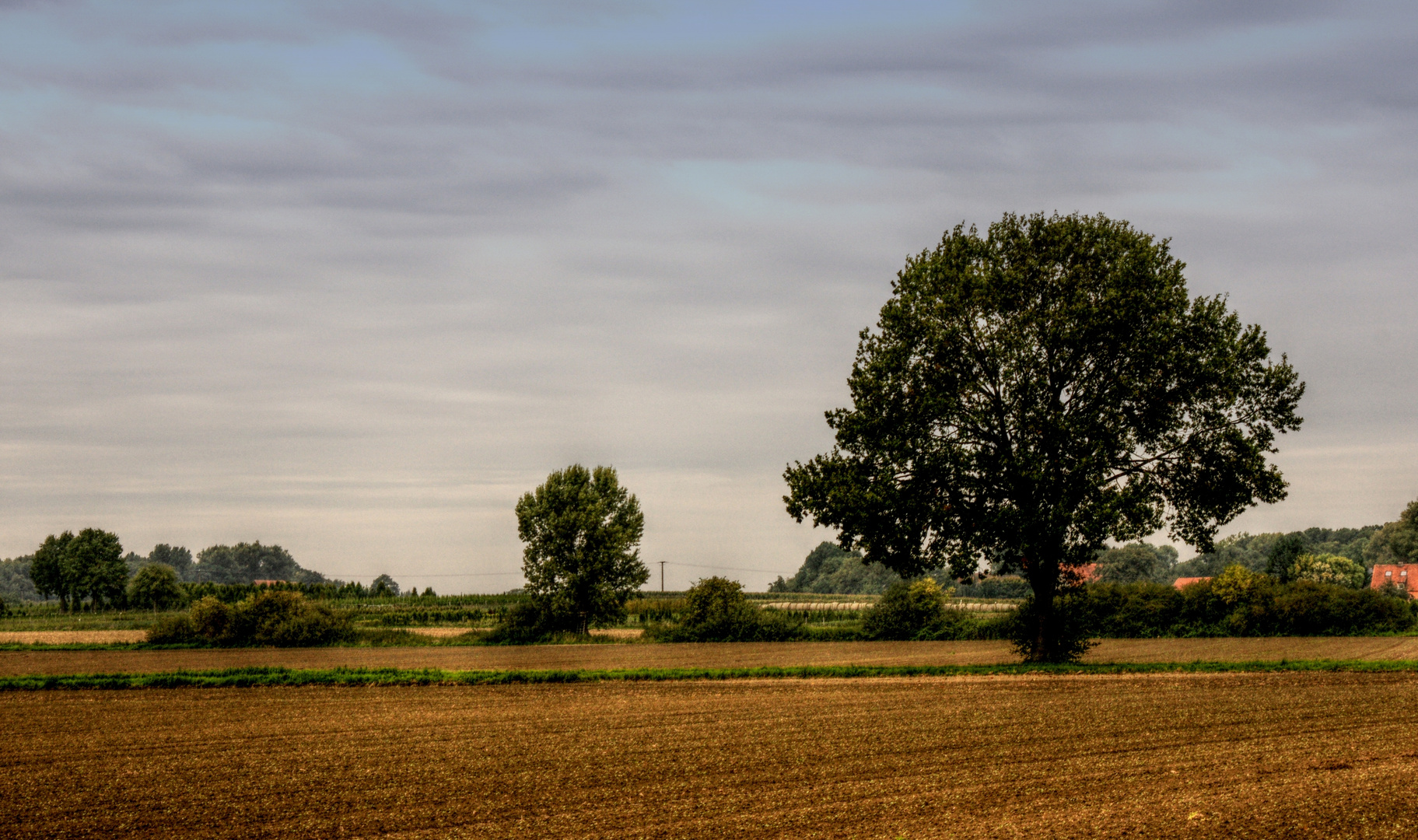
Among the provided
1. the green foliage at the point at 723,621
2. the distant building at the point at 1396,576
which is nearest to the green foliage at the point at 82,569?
the green foliage at the point at 723,621

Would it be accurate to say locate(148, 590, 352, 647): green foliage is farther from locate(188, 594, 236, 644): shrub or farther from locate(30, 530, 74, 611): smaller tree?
locate(30, 530, 74, 611): smaller tree

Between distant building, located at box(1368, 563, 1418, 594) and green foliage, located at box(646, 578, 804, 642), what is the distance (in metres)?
85.5

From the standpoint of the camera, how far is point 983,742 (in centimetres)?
1944

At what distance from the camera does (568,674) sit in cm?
3397

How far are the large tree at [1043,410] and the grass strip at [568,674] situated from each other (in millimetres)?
3430

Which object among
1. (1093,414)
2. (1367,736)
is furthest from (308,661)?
(1367,736)

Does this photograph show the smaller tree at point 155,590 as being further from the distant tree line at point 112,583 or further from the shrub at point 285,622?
the shrub at point 285,622

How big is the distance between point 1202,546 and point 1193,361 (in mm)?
6329

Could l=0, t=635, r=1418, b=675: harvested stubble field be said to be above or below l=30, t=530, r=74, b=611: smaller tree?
below

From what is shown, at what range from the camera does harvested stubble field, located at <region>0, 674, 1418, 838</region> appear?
13664 mm

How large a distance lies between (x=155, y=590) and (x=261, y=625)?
53496 mm

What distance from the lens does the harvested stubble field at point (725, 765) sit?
13664mm

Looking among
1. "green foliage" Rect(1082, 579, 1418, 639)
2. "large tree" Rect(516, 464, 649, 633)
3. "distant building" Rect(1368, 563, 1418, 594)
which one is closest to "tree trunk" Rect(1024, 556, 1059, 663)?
"green foliage" Rect(1082, 579, 1418, 639)

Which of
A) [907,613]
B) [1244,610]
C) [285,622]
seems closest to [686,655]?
[907,613]
